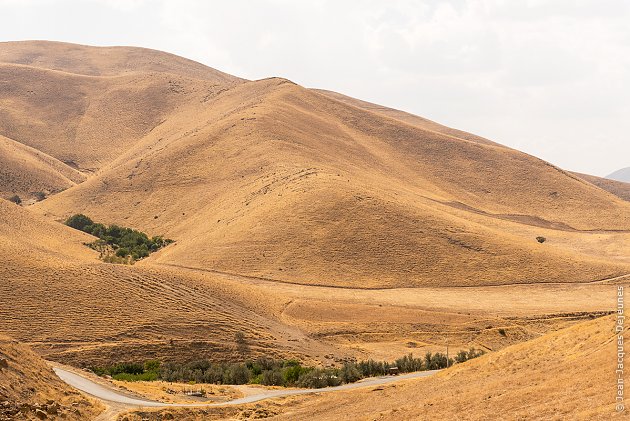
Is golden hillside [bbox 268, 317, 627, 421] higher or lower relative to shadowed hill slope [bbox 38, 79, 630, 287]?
lower

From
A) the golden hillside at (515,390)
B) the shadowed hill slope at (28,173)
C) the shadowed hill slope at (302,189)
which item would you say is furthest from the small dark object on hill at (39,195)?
the golden hillside at (515,390)

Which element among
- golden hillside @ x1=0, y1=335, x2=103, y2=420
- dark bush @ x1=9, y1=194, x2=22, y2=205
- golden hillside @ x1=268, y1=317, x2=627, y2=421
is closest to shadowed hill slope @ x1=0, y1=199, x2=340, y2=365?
golden hillside @ x1=0, y1=335, x2=103, y2=420

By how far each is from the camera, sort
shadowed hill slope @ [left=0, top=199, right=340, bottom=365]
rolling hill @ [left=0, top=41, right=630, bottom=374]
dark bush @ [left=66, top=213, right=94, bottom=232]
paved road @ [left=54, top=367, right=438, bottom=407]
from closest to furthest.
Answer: paved road @ [left=54, top=367, right=438, bottom=407] < shadowed hill slope @ [left=0, top=199, right=340, bottom=365] < rolling hill @ [left=0, top=41, right=630, bottom=374] < dark bush @ [left=66, top=213, right=94, bottom=232]

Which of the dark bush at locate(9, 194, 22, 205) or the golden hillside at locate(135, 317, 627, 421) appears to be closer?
the golden hillside at locate(135, 317, 627, 421)

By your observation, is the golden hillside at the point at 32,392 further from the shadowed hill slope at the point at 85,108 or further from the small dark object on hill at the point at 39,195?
the shadowed hill slope at the point at 85,108

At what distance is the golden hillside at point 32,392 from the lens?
21.5 meters

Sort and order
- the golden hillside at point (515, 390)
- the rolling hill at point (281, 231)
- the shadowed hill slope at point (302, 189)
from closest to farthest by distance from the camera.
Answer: the golden hillside at point (515, 390)
the rolling hill at point (281, 231)
the shadowed hill slope at point (302, 189)

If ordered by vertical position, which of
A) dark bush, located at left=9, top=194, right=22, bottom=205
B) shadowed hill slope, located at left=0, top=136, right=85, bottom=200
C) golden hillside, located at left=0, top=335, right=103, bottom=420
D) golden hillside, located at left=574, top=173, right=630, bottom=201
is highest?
golden hillside, located at left=574, top=173, right=630, bottom=201

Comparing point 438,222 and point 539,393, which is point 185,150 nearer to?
point 438,222

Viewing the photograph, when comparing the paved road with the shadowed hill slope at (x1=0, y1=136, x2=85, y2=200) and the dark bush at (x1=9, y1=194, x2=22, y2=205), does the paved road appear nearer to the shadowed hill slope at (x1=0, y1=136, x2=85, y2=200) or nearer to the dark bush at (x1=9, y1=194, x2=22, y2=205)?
the dark bush at (x1=9, y1=194, x2=22, y2=205)

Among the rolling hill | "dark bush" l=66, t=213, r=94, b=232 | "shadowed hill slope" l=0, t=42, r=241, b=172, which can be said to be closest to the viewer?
the rolling hill

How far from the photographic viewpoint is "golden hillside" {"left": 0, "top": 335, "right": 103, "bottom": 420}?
846 inches

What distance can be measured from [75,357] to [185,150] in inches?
2767

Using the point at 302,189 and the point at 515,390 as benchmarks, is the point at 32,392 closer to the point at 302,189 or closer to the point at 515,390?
the point at 515,390
